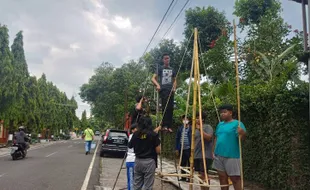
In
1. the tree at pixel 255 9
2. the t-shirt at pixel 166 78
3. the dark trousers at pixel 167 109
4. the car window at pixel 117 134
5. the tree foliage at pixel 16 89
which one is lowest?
the car window at pixel 117 134

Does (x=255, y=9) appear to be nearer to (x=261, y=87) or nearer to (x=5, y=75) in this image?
(x=261, y=87)

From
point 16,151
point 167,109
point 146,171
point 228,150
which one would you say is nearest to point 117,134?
point 16,151

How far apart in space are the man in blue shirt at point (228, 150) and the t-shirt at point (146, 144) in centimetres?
102

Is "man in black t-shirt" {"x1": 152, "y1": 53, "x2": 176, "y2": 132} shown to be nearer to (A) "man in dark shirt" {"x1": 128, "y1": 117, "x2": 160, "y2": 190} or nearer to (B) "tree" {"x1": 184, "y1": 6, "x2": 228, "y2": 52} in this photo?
(A) "man in dark shirt" {"x1": 128, "y1": 117, "x2": 160, "y2": 190}

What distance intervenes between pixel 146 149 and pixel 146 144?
8cm

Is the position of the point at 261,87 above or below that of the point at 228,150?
above

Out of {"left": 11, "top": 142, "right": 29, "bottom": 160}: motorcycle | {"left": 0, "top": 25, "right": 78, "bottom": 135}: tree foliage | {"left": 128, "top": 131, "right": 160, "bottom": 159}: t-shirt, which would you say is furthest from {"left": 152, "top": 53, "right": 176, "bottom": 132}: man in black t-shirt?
{"left": 0, "top": 25, "right": 78, "bottom": 135}: tree foliage

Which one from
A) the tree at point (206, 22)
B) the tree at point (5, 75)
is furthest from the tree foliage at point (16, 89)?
the tree at point (206, 22)

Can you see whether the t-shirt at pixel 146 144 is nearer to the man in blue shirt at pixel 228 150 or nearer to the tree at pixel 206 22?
the man in blue shirt at pixel 228 150

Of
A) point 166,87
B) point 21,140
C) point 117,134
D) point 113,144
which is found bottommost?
point 113,144

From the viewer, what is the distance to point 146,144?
5.43m

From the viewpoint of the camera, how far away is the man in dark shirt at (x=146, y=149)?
5395 millimetres

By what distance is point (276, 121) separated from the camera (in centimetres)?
740

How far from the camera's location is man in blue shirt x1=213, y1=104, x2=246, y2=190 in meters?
4.91
